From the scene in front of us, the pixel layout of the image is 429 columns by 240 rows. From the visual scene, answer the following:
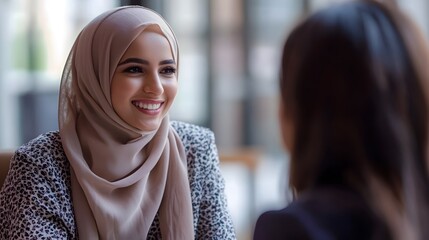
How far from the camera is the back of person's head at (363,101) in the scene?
0.95 metres

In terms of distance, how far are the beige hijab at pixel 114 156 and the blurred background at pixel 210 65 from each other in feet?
10.5

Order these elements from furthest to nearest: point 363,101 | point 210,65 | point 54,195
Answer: point 210,65, point 54,195, point 363,101

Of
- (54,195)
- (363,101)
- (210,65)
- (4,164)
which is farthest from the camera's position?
(210,65)

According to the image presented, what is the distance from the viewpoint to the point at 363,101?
3.10 feet

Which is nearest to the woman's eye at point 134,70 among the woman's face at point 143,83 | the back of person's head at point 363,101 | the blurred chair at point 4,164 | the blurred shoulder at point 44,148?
the woman's face at point 143,83

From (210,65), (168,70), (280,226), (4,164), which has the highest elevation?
(168,70)

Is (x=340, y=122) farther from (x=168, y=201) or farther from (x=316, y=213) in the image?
(x=168, y=201)

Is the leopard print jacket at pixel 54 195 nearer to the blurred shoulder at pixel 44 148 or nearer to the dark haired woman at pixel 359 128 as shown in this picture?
the blurred shoulder at pixel 44 148

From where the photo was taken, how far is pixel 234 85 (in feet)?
17.4

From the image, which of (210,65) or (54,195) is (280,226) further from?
(210,65)

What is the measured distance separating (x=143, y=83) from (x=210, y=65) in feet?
11.8

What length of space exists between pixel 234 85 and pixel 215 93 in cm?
15

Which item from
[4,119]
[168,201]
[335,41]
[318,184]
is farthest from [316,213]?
[4,119]

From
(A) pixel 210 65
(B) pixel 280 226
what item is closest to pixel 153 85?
(B) pixel 280 226
